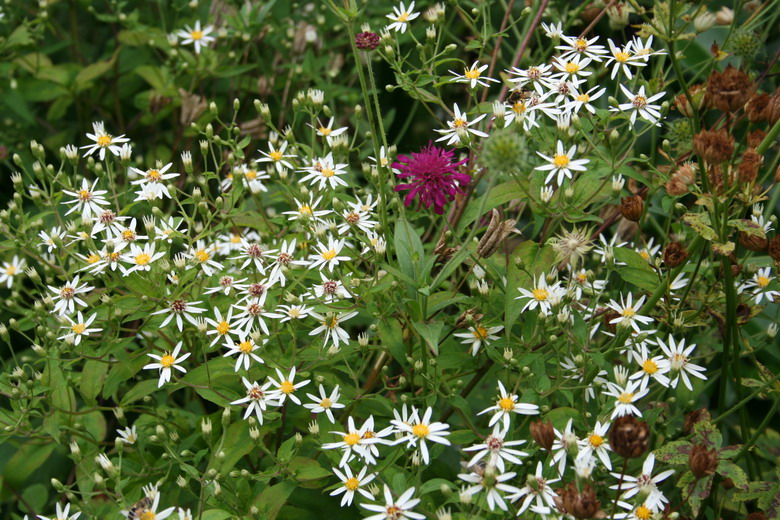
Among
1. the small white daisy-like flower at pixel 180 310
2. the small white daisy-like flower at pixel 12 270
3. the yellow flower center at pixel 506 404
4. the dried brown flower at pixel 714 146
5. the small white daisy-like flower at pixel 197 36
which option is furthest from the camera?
the small white daisy-like flower at pixel 197 36

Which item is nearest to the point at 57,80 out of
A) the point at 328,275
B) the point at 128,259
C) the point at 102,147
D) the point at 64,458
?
the point at 102,147

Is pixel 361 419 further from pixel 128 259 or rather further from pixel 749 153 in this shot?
pixel 749 153

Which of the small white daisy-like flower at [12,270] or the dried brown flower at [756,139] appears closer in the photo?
the dried brown flower at [756,139]

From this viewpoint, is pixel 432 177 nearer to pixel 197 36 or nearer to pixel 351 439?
pixel 351 439

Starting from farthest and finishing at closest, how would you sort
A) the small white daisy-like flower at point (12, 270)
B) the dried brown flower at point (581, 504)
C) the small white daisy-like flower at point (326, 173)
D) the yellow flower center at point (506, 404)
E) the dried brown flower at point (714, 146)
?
the small white daisy-like flower at point (12, 270) → the small white daisy-like flower at point (326, 173) → the yellow flower center at point (506, 404) → the dried brown flower at point (714, 146) → the dried brown flower at point (581, 504)

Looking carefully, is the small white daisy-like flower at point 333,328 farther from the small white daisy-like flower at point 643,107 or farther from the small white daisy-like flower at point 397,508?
the small white daisy-like flower at point 643,107

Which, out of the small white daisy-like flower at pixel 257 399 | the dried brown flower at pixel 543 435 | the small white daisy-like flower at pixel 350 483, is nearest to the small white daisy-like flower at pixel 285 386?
the small white daisy-like flower at pixel 257 399
